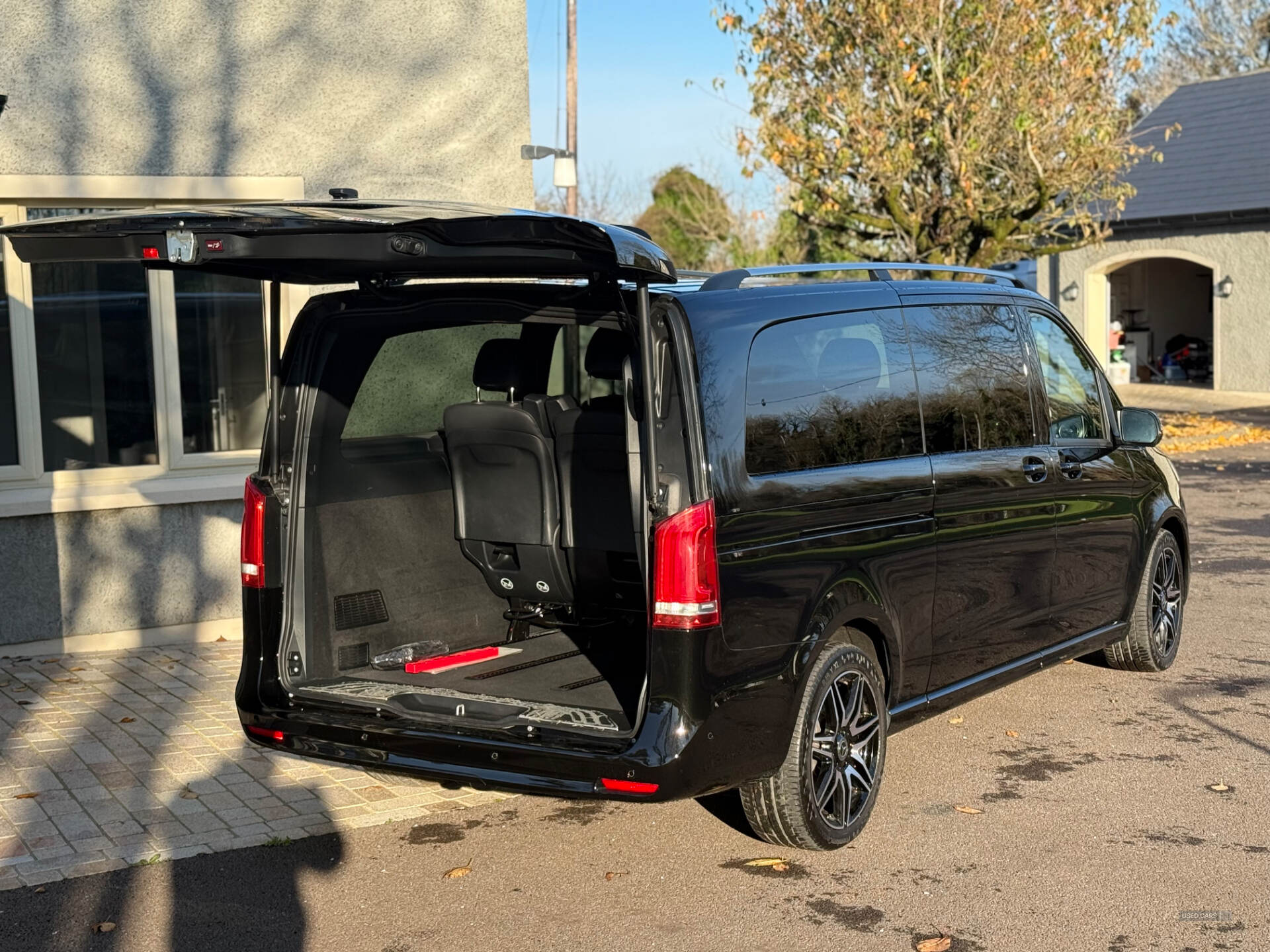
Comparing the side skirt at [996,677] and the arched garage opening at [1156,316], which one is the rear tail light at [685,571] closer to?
the side skirt at [996,677]

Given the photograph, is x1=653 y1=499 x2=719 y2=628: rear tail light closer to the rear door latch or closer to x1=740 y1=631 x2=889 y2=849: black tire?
x1=740 y1=631 x2=889 y2=849: black tire

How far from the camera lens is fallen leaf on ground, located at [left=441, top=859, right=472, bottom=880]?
502 cm

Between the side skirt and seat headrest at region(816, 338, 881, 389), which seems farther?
the side skirt

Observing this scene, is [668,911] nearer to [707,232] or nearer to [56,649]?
[56,649]

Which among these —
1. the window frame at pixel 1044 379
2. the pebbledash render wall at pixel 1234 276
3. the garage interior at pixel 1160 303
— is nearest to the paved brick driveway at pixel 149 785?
the window frame at pixel 1044 379

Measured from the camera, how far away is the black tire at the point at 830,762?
4980 mm

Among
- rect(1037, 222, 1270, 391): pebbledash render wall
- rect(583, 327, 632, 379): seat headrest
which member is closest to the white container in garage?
rect(1037, 222, 1270, 391): pebbledash render wall

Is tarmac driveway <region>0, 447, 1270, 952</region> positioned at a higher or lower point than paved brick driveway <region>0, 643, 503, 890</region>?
lower

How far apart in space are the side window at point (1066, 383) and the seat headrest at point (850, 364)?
1.48 meters

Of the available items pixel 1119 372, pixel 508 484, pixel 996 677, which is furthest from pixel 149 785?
pixel 1119 372

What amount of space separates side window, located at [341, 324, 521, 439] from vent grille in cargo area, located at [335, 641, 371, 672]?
0.78 metres

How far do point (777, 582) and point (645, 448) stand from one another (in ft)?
2.12

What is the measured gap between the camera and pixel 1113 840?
526 cm

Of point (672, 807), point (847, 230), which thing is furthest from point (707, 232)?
point (672, 807)
